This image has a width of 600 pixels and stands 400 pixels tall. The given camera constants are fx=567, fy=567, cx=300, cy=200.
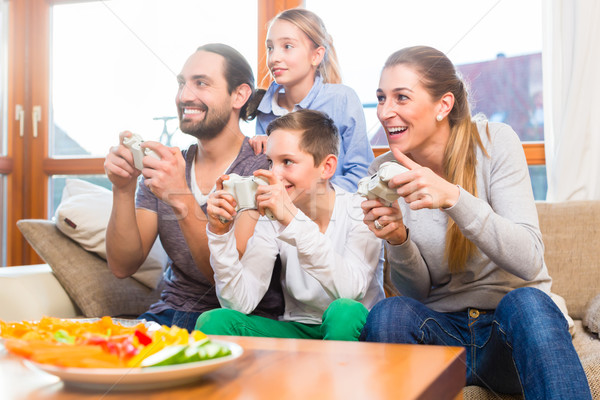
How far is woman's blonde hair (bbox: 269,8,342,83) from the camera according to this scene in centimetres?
125

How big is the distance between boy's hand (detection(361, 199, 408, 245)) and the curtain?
77 cm

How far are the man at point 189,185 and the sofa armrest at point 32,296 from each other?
0.13 m

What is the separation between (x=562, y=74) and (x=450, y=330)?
933mm

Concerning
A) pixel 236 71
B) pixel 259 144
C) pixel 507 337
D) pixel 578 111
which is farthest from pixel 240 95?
pixel 578 111

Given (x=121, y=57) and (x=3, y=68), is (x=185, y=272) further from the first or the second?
(x=3, y=68)

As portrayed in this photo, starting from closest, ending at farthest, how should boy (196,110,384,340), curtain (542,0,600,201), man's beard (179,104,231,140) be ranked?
boy (196,110,384,340) < man's beard (179,104,231,140) < curtain (542,0,600,201)

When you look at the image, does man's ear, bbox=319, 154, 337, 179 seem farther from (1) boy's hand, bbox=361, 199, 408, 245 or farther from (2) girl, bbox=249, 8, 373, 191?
(1) boy's hand, bbox=361, 199, 408, 245

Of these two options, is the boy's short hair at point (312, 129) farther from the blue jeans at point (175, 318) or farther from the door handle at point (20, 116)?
the door handle at point (20, 116)

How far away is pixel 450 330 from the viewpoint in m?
0.88

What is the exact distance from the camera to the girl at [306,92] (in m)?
1.22

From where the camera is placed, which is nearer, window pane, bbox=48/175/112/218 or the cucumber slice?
the cucumber slice

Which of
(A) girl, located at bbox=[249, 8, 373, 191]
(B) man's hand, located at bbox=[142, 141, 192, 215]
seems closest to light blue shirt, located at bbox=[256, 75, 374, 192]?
(A) girl, located at bbox=[249, 8, 373, 191]

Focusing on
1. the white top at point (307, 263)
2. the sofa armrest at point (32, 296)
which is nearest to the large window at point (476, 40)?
the white top at point (307, 263)

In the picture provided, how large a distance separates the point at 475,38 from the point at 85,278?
1250 millimetres
